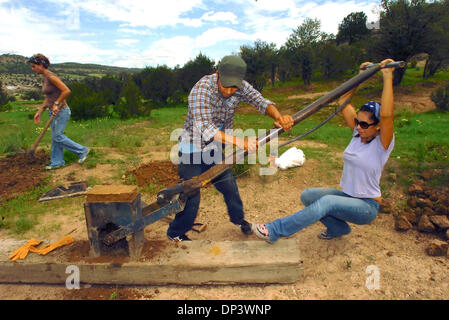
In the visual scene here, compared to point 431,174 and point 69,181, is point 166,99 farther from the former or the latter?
point 431,174

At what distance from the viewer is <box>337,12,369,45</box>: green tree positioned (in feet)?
158

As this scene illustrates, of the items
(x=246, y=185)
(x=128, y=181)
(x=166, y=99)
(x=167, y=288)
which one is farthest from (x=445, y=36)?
(x=167, y=288)

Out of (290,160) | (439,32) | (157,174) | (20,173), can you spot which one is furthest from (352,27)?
(20,173)

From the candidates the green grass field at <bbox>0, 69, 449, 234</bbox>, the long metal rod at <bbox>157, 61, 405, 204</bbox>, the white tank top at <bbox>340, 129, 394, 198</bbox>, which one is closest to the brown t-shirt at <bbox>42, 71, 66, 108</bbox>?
the green grass field at <bbox>0, 69, 449, 234</bbox>

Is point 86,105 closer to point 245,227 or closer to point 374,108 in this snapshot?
point 245,227

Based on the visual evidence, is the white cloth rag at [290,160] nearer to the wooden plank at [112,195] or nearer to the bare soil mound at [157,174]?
the bare soil mound at [157,174]

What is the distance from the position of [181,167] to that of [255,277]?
1.36 m

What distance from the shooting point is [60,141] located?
6.02 m

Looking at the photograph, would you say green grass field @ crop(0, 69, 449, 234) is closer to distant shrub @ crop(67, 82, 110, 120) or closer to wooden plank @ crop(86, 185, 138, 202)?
distant shrub @ crop(67, 82, 110, 120)

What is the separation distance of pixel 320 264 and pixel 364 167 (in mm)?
1136

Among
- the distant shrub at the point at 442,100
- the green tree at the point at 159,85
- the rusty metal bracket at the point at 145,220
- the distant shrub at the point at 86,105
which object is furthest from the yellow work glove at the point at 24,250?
the green tree at the point at 159,85

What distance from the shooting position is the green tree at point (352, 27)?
48.1m

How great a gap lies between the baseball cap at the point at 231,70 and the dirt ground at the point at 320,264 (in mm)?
1794

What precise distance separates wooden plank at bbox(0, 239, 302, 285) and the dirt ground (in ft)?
0.29
